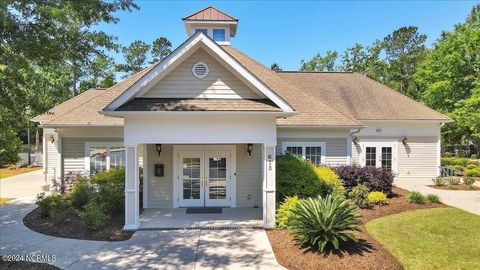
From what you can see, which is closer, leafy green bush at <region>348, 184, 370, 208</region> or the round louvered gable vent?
the round louvered gable vent

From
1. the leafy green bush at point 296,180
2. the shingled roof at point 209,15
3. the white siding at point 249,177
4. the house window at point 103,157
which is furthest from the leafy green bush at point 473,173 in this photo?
the house window at point 103,157

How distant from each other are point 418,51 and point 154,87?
→ 48438 mm

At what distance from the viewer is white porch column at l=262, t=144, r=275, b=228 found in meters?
9.93

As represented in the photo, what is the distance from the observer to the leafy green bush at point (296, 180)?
11.3 m

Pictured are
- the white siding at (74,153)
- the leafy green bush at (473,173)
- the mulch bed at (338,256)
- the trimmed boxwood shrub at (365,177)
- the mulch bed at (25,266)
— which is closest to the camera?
the mulch bed at (25,266)

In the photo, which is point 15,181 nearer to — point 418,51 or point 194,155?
point 194,155

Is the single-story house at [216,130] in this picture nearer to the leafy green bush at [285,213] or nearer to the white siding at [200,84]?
the white siding at [200,84]

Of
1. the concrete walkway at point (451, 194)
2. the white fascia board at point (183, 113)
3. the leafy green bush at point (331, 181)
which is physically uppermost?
the white fascia board at point (183, 113)

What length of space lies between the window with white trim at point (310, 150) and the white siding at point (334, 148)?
14cm

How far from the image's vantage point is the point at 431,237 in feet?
29.2

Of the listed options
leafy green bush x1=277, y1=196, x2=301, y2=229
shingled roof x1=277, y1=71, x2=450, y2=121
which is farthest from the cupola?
leafy green bush x1=277, y1=196, x2=301, y2=229

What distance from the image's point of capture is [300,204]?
853 centimetres

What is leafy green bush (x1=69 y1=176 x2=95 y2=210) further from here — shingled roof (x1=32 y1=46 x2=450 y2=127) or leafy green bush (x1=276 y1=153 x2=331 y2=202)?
leafy green bush (x1=276 y1=153 x2=331 y2=202)

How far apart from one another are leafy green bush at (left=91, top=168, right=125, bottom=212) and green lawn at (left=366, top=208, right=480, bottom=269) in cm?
830
